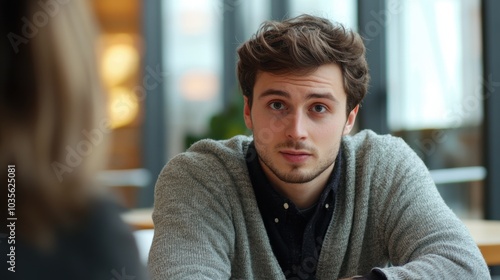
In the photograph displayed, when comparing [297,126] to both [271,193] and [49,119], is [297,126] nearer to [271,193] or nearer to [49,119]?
[271,193]

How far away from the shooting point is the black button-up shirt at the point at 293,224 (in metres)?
2.19

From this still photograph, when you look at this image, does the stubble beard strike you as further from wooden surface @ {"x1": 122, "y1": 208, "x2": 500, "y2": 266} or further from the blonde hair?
the blonde hair

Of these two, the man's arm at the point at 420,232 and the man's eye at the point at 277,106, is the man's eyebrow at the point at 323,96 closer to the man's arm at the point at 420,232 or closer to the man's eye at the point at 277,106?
the man's eye at the point at 277,106

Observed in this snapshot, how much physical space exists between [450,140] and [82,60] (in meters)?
4.57

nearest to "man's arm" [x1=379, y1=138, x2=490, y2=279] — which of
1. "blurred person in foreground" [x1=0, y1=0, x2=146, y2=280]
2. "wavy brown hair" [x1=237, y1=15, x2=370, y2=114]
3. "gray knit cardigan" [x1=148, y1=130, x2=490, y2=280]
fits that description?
"gray knit cardigan" [x1=148, y1=130, x2=490, y2=280]

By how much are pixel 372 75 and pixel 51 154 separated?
14.8ft

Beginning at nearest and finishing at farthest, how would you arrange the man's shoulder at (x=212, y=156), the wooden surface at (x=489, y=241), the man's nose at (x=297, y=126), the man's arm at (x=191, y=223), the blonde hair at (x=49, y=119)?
the blonde hair at (x=49, y=119), the man's arm at (x=191, y=223), the man's nose at (x=297, y=126), the man's shoulder at (x=212, y=156), the wooden surface at (x=489, y=241)

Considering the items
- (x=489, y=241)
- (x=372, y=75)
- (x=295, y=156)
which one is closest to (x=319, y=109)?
(x=295, y=156)

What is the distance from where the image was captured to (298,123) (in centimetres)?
213

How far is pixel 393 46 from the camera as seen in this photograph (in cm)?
522

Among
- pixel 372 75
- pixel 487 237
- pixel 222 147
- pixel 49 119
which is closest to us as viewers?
pixel 49 119

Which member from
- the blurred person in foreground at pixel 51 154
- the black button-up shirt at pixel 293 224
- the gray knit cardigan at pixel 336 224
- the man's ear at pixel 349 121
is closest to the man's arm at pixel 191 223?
Result: the gray knit cardigan at pixel 336 224

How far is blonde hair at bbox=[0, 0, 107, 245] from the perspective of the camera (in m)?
0.70

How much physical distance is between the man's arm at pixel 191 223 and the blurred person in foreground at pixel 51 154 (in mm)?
1212
